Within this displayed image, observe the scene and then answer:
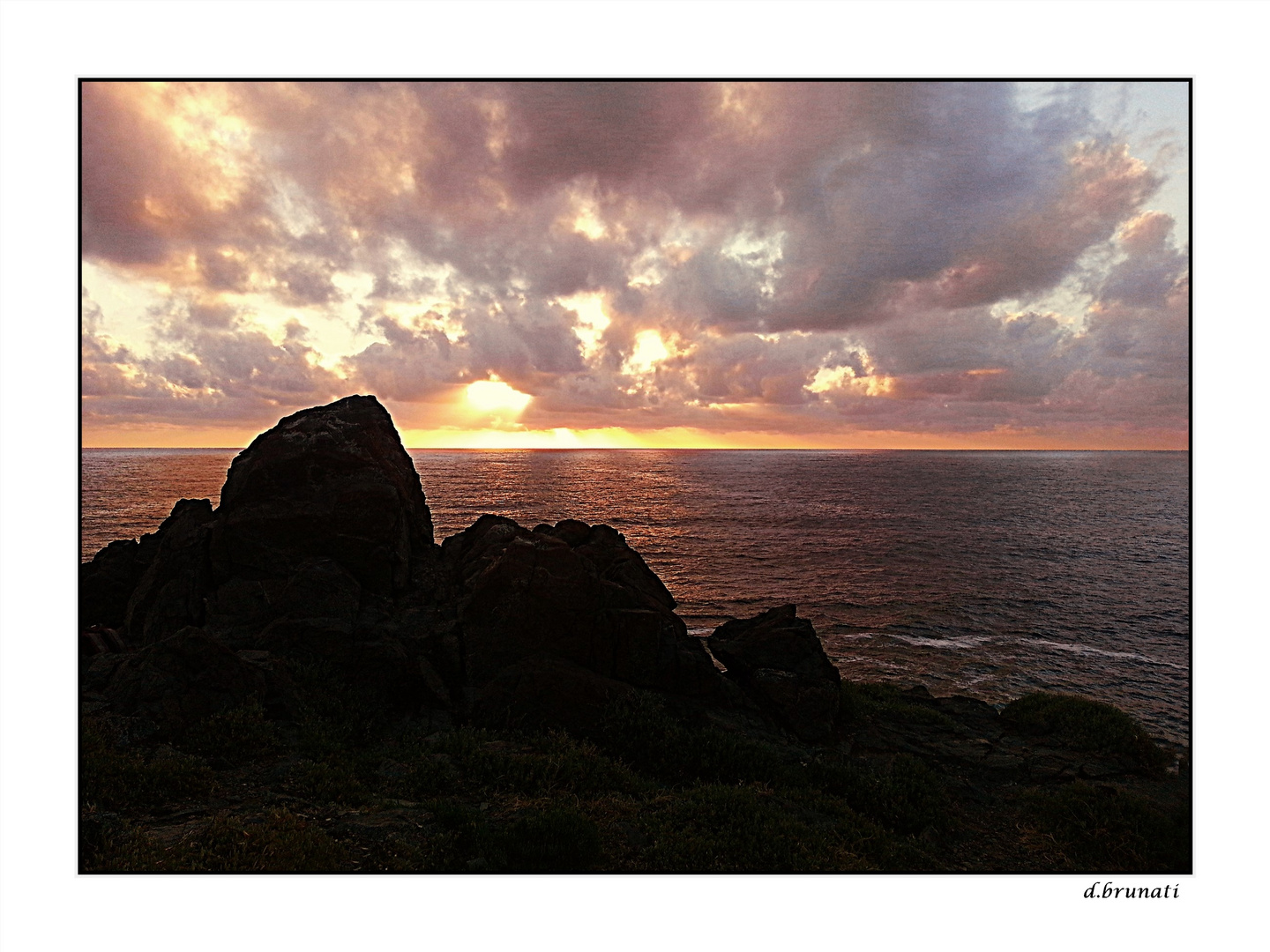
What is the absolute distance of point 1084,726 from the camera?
1670 cm

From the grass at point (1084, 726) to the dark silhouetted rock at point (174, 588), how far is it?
2209 cm

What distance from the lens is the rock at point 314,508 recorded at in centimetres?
1397

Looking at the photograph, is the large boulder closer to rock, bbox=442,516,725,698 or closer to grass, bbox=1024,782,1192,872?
rock, bbox=442,516,725,698

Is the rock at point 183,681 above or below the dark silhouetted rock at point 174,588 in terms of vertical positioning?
below

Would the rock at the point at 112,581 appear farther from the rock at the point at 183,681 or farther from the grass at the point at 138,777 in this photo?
the grass at the point at 138,777

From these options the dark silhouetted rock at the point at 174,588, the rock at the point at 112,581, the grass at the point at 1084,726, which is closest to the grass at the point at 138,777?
the dark silhouetted rock at the point at 174,588

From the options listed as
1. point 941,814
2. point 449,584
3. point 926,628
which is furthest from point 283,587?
point 926,628

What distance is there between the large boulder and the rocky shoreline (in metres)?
0.05

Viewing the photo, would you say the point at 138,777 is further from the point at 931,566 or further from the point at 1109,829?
the point at 931,566

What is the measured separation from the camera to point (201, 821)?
7812 mm

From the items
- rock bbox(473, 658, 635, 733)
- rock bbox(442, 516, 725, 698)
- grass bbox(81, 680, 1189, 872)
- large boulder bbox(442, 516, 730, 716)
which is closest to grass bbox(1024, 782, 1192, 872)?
grass bbox(81, 680, 1189, 872)

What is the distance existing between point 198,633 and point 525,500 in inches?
3514

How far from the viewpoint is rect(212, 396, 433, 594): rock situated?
1397 cm
